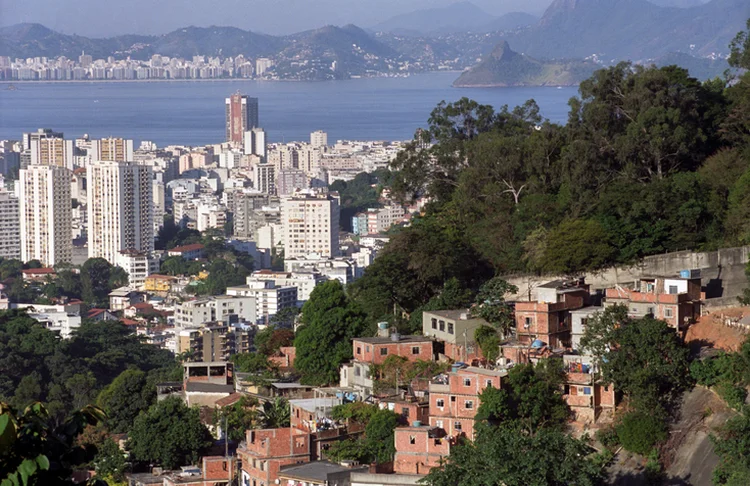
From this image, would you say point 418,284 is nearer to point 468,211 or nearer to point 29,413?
point 468,211

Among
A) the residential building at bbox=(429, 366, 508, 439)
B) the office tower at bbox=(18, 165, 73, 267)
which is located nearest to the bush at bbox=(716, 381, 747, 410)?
the residential building at bbox=(429, 366, 508, 439)

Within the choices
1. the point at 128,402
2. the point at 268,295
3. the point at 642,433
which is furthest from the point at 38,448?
the point at 268,295

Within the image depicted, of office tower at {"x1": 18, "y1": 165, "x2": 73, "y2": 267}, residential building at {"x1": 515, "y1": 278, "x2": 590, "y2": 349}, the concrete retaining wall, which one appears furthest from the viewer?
office tower at {"x1": 18, "y1": 165, "x2": 73, "y2": 267}

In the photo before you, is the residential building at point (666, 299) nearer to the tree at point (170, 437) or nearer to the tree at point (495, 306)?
the tree at point (495, 306)

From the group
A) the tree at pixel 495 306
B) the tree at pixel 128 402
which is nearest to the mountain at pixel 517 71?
the tree at pixel 128 402

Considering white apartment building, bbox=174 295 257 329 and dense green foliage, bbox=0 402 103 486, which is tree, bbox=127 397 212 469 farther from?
white apartment building, bbox=174 295 257 329
